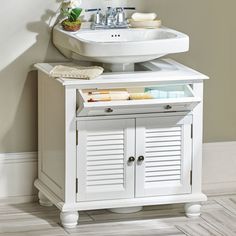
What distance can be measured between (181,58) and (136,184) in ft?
2.52

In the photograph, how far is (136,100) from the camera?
3.62 metres

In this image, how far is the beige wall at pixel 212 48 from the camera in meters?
4.16

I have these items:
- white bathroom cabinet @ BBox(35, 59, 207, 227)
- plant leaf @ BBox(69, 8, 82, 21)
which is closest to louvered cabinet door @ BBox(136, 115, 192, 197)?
white bathroom cabinet @ BBox(35, 59, 207, 227)

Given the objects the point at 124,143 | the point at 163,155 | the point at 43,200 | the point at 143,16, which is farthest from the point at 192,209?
the point at 143,16

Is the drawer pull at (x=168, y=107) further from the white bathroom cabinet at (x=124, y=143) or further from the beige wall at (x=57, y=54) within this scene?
the beige wall at (x=57, y=54)

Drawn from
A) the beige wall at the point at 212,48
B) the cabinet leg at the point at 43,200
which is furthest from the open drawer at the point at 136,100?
the cabinet leg at the point at 43,200

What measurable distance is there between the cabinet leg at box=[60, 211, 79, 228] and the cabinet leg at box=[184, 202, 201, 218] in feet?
1.74

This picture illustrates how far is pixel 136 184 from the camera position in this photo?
379 cm

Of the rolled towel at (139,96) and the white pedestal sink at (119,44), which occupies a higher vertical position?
the white pedestal sink at (119,44)

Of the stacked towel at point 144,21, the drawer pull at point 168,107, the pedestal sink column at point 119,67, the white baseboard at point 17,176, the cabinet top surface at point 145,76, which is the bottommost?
the white baseboard at point 17,176

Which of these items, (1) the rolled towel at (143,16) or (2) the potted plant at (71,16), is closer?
(2) the potted plant at (71,16)

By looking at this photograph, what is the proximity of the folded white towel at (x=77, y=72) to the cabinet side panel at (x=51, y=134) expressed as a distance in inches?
2.3

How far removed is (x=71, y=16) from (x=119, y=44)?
0.39 meters

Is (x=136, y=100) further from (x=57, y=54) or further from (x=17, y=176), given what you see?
(x=17, y=176)
